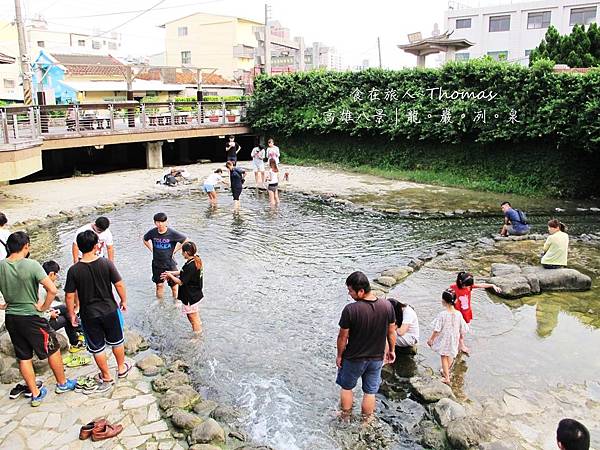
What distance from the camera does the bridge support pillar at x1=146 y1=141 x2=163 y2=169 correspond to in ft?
73.2

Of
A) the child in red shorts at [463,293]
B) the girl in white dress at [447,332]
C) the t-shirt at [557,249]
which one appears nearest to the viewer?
the girl in white dress at [447,332]

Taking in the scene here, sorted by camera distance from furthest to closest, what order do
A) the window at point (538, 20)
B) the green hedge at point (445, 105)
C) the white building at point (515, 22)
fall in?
the window at point (538, 20), the white building at point (515, 22), the green hedge at point (445, 105)

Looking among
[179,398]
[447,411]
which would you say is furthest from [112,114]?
[447,411]

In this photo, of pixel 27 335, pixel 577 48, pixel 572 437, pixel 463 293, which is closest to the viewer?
pixel 572 437

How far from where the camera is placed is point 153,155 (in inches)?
885

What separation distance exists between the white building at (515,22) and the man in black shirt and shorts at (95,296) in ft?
137

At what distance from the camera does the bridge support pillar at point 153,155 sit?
22312mm

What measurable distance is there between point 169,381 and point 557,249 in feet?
24.2

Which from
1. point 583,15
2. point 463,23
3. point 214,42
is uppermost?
point 463,23

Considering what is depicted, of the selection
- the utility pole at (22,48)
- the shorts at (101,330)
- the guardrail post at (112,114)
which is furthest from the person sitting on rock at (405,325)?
the utility pole at (22,48)

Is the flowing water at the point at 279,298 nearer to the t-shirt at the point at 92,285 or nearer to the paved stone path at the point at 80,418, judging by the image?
the paved stone path at the point at 80,418

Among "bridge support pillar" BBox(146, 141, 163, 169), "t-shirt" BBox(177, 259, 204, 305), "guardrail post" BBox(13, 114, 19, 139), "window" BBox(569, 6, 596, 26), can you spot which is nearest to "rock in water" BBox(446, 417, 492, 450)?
"t-shirt" BBox(177, 259, 204, 305)

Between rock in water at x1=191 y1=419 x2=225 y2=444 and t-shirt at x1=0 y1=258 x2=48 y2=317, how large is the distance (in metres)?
2.10

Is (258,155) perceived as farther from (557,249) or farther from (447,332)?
(447,332)
